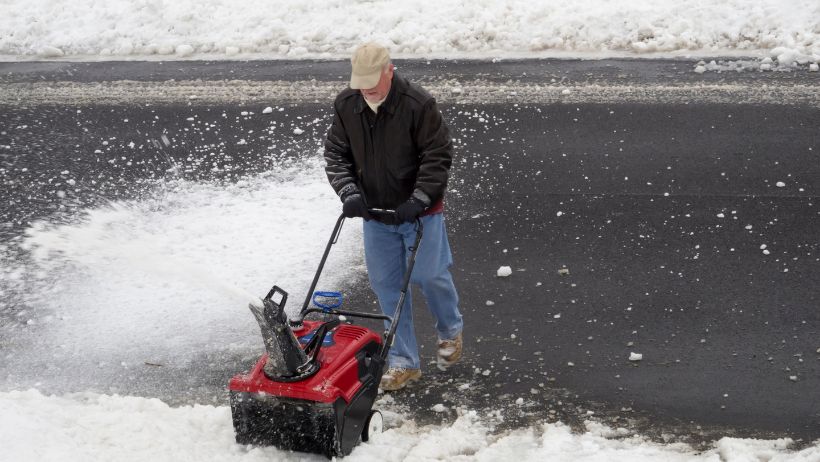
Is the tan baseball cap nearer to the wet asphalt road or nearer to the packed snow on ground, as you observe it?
the wet asphalt road

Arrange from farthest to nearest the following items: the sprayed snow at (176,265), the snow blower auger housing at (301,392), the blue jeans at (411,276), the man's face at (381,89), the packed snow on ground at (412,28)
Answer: the packed snow on ground at (412,28), the sprayed snow at (176,265), the blue jeans at (411,276), the man's face at (381,89), the snow blower auger housing at (301,392)

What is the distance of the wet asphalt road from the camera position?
4902 millimetres

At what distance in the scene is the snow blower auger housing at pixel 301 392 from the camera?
3.95 metres

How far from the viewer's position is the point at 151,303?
6.01 m

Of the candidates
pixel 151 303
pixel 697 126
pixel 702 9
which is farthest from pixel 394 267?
pixel 702 9

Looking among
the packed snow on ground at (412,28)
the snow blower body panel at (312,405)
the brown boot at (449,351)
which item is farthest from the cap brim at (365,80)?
the packed snow on ground at (412,28)

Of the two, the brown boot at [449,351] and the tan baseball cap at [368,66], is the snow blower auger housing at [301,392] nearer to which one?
the brown boot at [449,351]

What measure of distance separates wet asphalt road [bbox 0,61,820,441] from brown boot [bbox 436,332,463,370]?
2.6 inches

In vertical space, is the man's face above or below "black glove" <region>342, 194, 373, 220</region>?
above

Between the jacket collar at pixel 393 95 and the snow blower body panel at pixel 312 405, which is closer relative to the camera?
the snow blower body panel at pixel 312 405

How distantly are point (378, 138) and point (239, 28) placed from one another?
7.03 meters

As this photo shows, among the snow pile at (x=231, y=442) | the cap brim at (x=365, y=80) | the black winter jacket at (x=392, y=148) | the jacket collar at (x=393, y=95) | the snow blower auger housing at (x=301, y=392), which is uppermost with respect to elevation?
the cap brim at (x=365, y=80)

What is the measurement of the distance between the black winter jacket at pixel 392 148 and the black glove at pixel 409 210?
0.15 feet

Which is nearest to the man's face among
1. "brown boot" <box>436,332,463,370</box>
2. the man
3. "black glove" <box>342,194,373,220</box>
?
the man
